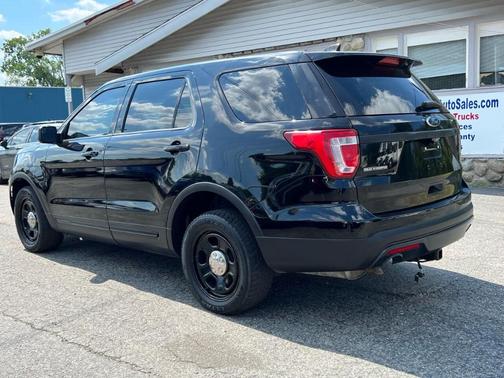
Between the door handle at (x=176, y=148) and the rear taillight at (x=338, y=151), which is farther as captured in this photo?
the door handle at (x=176, y=148)

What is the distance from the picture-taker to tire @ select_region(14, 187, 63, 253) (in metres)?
6.12

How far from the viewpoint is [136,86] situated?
Result: 4914 millimetres

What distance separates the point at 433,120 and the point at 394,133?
538 mm

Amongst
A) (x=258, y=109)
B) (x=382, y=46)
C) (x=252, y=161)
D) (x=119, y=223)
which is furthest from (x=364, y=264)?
(x=382, y=46)

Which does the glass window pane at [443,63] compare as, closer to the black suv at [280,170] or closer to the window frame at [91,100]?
the black suv at [280,170]

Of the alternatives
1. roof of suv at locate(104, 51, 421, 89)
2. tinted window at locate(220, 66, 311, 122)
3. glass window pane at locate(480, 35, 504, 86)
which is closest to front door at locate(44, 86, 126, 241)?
roof of suv at locate(104, 51, 421, 89)

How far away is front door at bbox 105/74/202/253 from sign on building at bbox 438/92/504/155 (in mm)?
7325

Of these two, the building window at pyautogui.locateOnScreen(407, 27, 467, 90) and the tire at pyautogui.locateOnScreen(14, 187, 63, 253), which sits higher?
the building window at pyautogui.locateOnScreen(407, 27, 467, 90)

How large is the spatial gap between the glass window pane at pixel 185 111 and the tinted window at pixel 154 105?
6cm

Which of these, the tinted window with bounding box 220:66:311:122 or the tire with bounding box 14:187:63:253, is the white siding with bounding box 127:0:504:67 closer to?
the tinted window with bounding box 220:66:311:122

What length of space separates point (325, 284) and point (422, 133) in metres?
1.67

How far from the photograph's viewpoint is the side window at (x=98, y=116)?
5.09 metres

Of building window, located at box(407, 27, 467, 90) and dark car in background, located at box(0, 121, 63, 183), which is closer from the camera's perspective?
building window, located at box(407, 27, 467, 90)

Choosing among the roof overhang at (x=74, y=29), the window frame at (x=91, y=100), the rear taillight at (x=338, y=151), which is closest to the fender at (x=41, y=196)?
the window frame at (x=91, y=100)
